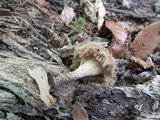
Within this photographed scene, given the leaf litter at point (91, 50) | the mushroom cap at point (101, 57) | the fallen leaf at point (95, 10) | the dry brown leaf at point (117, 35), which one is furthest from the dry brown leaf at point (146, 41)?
the mushroom cap at point (101, 57)

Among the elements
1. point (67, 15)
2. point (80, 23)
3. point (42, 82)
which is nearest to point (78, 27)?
point (80, 23)

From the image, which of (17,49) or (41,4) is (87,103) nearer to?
(17,49)

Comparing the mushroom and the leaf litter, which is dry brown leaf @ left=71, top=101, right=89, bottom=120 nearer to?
the leaf litter

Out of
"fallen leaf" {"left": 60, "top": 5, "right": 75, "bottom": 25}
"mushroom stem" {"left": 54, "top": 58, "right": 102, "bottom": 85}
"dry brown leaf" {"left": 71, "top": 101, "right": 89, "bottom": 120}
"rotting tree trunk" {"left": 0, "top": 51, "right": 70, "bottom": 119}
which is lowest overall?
"dry brown leaf" {"left": 71, "top": 101, "right": 89, "bottom": 120}

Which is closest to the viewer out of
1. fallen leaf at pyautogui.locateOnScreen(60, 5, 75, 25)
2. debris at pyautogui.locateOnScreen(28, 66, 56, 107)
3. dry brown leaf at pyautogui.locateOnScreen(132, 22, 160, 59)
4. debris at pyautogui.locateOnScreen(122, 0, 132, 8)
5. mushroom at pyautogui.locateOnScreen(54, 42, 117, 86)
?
debris at pyautogui.locateOnScreen(28, 66, 56, 107)

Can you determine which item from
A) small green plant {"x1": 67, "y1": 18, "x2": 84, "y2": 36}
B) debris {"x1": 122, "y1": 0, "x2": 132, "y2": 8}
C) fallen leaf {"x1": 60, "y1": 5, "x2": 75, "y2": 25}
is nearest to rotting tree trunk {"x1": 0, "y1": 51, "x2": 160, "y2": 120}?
small green plant {"x1": 67, "y1": 18, "x2": 84, "y2": 36}

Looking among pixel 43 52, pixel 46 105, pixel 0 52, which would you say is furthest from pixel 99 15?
pixel 46 105

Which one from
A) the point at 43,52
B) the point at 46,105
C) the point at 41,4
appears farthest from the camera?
the point at 41,4
